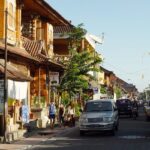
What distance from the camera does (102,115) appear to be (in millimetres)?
28422

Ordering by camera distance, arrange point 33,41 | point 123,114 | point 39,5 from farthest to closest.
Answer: point 123,114, point 33,41, point 39,5

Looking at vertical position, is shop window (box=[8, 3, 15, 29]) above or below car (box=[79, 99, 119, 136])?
above

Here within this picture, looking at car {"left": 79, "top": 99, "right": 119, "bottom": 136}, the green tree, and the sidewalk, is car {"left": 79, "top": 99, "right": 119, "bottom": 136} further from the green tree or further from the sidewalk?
the green tree

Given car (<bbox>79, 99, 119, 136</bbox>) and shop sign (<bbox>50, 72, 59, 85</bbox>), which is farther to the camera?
shop sign (<bbox>50, 72, 59, 85</bbox>)

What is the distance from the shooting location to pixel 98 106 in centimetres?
2998

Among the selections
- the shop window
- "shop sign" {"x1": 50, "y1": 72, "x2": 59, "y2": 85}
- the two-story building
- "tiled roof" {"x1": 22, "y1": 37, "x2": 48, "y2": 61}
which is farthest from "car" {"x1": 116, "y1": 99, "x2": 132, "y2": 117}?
the shop window

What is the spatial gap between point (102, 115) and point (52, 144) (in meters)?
5.47

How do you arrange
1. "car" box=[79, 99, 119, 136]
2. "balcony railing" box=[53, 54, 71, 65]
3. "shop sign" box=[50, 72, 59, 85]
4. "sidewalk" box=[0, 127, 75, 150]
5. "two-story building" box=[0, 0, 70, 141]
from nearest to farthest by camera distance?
"sidewalk" box=[0, 127, 75, 150], "two-story building" box=[0, 0, 70, 141], "car" box=[79, 99, 119, 136], "shop sign" box=[50, 72, 59, 85], "balcony railing" box=[53, 54, 71, 65]

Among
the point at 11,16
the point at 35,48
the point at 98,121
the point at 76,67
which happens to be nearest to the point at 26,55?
the point at 11,16

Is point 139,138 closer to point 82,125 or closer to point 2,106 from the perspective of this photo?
point 82,125

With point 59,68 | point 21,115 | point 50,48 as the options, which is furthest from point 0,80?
point 50,48

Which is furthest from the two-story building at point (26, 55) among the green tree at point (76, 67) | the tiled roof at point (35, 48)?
the green tree at point (76, 67)

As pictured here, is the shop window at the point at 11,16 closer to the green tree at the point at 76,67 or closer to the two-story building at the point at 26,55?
the two-story building at the point at 26,55

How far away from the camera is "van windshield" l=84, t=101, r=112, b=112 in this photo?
97.4 ft
